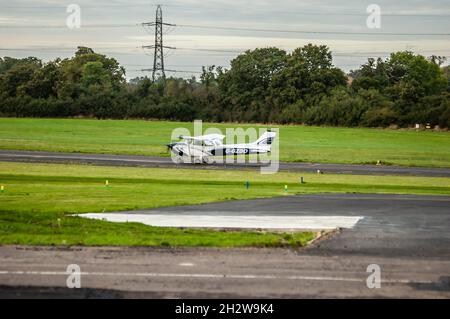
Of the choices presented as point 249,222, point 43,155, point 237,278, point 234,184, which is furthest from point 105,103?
point 237,278

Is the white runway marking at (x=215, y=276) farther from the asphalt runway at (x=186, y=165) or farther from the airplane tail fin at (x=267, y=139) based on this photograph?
the airplane tail fin at (x=267, y=139)

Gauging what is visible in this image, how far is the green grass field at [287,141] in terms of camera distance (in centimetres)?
6594

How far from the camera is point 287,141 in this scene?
84.0m

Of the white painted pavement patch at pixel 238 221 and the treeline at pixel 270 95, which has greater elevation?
the treeline at pixel 270 95

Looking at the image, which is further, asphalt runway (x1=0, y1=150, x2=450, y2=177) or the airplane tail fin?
the airplane tail fin

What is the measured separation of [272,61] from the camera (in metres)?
132

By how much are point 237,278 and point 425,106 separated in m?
94.1

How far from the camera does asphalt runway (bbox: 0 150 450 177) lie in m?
51.8

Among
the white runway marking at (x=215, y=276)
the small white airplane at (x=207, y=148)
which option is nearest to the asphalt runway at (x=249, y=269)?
the white runway marking at (x=215, y=276)

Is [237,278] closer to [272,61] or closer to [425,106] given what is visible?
[425,106]

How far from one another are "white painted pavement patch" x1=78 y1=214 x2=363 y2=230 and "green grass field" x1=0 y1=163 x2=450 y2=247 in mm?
1249

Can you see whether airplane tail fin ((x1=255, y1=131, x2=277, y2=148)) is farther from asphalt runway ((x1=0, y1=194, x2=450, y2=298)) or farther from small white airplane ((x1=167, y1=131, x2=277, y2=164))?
asphalt runway ((x1=0, y1=194, x2=450, y2=298))

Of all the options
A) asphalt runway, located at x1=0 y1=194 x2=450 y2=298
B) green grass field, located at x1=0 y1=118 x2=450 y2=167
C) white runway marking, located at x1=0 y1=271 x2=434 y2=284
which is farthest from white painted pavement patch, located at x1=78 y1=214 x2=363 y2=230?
green grass field, located at x1=0 y1=118 x2=450 y2=167

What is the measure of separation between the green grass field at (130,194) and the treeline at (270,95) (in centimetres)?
5990
